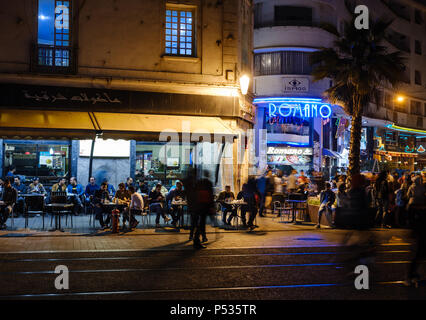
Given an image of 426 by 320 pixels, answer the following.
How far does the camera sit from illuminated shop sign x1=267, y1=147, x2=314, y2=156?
2880 centimetres

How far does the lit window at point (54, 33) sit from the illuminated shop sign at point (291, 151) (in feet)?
49.0

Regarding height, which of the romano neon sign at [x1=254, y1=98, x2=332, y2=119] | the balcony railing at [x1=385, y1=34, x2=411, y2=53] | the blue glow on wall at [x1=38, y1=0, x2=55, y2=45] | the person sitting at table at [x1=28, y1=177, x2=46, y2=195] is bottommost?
the person sitting at table at [x1=28, y1=177, x2=46, y2=195]

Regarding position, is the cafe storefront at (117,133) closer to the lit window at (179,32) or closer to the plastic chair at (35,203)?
the lit window at (179,32)

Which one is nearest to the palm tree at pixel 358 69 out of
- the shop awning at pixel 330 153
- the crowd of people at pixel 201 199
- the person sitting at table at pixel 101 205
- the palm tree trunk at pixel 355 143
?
the palm tree trunk at pixel 355 143

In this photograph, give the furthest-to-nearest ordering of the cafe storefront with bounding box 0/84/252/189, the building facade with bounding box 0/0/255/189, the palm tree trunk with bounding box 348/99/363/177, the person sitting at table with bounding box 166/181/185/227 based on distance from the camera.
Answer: the palm tree trunk with bounding box 348/99/363/177 → the building facade with bounding box 0/0/255/189 → the cafe storefront with bounding box 0/84/252/189 → the person sitting at table with bounding box 166/181/185/227

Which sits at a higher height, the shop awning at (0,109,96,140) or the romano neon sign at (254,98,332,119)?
the romano neon sign at (254,98,332,119)

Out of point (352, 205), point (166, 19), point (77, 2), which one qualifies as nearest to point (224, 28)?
point (166, 19)

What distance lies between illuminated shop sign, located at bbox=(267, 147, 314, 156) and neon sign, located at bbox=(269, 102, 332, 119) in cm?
211

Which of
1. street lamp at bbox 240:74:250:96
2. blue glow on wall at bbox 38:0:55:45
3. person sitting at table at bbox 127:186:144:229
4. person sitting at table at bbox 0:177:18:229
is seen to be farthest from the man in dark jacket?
blue glow on wall at bbox 38:0:55:45

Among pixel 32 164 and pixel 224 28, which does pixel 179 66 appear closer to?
A: pixel 224 28

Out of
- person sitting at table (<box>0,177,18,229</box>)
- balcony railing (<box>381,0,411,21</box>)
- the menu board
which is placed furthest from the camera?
balcony railing (<box>381,0,411,21</box>)

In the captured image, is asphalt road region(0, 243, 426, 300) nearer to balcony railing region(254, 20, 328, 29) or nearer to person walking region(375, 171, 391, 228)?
person walking region(375, 171, 391, 228)

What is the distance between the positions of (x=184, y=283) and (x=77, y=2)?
13.7 metres
